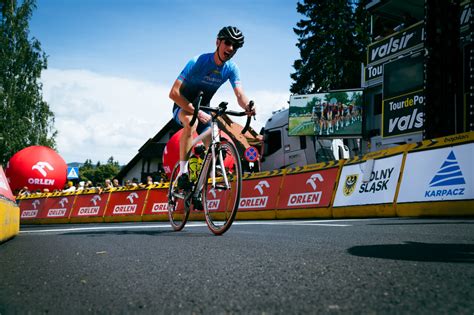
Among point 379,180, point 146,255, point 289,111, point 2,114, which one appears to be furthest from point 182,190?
point 2,114

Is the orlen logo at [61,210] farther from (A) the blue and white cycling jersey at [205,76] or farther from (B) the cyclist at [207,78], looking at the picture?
(A) the blue and white cycling jersey at [205,76]

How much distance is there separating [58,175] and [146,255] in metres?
21.5

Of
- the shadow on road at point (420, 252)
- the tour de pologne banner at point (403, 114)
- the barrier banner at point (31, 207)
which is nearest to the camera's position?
the shadow on road at point (420, 252)

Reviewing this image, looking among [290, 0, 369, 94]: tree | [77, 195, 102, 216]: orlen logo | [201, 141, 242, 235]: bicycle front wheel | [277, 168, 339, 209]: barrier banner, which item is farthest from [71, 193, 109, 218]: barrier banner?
[290, 0, 369, 94]: tree

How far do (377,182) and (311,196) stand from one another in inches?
73.5

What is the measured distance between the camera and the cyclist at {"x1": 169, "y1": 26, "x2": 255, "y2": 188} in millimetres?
5359

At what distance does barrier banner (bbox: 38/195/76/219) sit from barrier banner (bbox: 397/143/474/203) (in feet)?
47.0

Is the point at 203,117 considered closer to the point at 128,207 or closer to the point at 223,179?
the point at 223,179

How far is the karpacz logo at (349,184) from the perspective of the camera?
10138 mm

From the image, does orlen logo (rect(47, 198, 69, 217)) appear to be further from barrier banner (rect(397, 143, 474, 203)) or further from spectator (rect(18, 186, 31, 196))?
barrier banner (rect(397, 143, 474, 203))

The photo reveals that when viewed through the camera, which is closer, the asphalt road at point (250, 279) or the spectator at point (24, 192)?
the asphalt road at point (250, 279)

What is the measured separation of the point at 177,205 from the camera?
21.1 ft

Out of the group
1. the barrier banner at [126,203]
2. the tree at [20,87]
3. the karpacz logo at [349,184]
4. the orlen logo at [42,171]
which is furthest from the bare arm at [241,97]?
the tree at [20,87]

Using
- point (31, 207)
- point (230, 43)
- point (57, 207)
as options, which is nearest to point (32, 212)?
point (31, 207)
